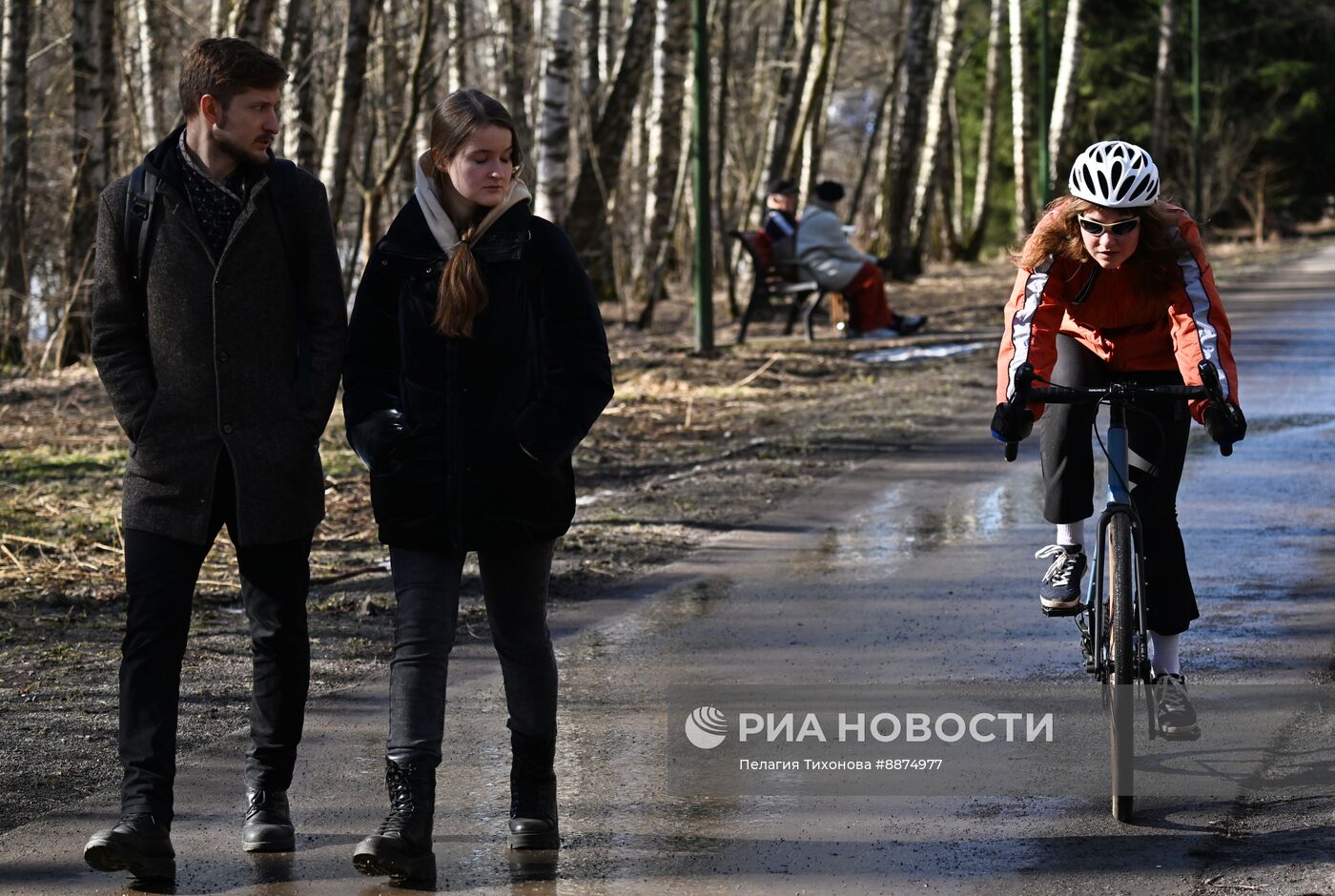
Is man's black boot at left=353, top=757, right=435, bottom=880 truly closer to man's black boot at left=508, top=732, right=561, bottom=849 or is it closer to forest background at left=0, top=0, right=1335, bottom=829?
man's black boot at left=508, top=732, right=561, bottom=849

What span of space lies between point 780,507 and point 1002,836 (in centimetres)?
533

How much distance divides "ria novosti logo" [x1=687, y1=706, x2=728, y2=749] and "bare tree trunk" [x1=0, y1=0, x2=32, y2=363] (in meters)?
12.8

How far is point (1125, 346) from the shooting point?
17.9ft

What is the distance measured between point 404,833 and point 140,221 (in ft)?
5.41

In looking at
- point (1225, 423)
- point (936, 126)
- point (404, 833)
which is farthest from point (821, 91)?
point (404, 833)

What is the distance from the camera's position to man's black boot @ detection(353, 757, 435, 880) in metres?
4.27

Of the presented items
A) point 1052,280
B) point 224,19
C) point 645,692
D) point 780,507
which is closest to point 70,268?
point 224,19

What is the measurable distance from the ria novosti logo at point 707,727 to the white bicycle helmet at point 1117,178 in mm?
1984

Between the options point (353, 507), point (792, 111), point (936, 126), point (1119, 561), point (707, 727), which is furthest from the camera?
point (936, 126)

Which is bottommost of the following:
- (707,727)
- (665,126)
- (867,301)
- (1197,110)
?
(707,727)

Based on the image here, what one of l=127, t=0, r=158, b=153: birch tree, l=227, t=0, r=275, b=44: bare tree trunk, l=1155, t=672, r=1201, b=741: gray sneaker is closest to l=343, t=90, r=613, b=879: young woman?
l=1155, t=672, r=1201, b=741: gray sneaker

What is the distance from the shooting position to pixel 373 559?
28.0ft

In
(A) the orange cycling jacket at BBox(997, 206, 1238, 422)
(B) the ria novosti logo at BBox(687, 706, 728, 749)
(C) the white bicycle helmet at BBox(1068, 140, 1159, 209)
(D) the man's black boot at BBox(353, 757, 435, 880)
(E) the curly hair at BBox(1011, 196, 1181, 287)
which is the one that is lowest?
(B) the ria novosti logo at BBox(687, 706, 728, 749)

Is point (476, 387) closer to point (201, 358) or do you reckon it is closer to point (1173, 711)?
point (201, 358)
